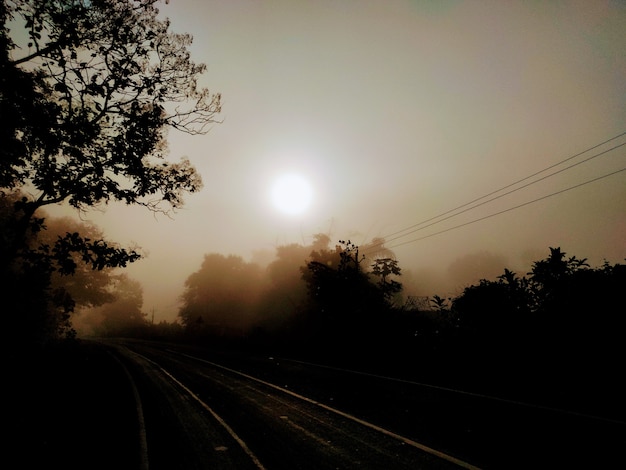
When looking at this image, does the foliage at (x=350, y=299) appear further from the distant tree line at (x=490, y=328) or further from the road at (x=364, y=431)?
the road at (x=364, y=431)

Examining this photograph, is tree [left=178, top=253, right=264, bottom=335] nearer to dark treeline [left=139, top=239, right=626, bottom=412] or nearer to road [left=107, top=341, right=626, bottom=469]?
dark treeline [left=139, top=239, right=626, bottom=412]

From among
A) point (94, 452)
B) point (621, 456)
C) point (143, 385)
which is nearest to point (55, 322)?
point (143, 385)

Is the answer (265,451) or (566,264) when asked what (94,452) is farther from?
(566,264)

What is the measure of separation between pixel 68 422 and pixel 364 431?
7.29 metres

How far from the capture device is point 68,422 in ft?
24.9

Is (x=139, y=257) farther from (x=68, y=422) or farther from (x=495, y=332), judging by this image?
(x=495, y=332)

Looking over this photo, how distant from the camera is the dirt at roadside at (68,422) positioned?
5598 mm

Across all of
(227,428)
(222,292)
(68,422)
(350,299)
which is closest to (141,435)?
(227,428)

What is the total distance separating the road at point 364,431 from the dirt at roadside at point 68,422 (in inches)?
19.3

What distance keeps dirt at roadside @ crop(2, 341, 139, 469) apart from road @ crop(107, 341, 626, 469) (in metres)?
0.49

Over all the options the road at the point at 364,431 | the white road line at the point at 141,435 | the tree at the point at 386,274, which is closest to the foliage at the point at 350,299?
the tree at the point at 386,274

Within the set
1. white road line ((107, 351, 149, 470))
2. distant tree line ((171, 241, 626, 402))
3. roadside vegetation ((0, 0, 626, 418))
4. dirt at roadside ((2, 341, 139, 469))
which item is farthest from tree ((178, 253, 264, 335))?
white road line ((107, 351, 149, 470))

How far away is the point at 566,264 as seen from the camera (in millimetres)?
12164

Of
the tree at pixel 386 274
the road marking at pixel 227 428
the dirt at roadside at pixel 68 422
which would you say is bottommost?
the dirt at roadside at pixel 68 422
